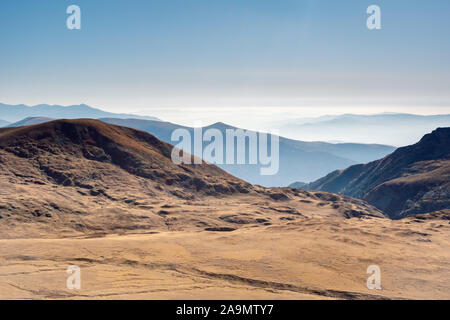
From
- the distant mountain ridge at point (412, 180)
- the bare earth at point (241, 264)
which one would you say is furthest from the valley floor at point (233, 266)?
the distant mountain ridge at point (412, 180)

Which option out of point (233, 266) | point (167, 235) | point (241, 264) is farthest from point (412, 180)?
point (233, 266)

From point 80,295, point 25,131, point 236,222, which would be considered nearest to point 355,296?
point 80,295

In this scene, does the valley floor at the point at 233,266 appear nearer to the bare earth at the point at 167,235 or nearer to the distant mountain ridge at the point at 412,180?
the bare earth at the point at 167,235

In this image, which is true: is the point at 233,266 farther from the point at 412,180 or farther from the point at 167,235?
the point at 412,180

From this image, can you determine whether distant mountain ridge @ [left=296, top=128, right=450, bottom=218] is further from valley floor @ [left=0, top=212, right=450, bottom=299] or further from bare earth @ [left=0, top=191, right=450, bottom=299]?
valley floor @ [left=0, top=212, right=450, bottom=299]

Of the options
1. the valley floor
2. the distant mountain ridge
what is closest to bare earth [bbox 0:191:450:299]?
the valley floor
